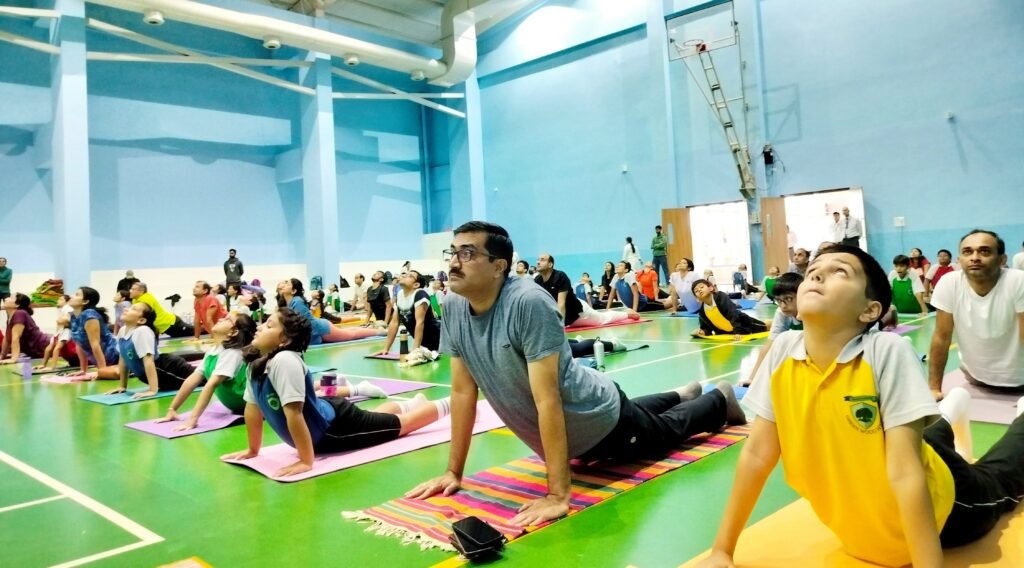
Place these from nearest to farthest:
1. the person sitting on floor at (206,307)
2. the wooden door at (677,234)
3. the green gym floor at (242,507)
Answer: the green gym floor at (242,507), the person sitting on floor at (206,307), the wooden door at (677,234)

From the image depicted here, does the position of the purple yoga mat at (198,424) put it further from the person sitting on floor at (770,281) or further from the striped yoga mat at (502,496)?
the person sitting on floor at (770,281)

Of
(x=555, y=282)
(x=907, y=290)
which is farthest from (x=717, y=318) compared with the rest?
(x=907, y=290)

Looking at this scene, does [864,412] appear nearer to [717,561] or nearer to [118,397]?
[717,561]

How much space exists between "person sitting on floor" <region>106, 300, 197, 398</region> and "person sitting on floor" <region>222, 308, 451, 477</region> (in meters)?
2.77

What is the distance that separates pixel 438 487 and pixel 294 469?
3.32 feet

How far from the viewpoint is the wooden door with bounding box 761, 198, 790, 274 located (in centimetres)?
1603

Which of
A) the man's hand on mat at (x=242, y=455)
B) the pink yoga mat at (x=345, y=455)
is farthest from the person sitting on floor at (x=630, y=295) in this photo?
the man's hand on mat at (x=242, y=455)

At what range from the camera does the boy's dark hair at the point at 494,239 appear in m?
2.87

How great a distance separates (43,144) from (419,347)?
1288 cm

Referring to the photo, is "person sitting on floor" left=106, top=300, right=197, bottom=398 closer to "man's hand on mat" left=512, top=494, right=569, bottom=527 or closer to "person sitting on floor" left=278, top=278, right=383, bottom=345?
"person sitting on floor" left=278, top=278, right=383, bottom=345

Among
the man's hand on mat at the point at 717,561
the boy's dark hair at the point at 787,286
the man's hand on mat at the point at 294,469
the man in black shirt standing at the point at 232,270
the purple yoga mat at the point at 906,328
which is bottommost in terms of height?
the man's hand on mat at the point at 294,469

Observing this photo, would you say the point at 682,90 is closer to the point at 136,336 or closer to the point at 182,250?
the point at 182,250

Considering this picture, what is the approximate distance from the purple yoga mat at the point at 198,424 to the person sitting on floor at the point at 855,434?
4.15 m

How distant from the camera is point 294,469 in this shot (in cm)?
370
